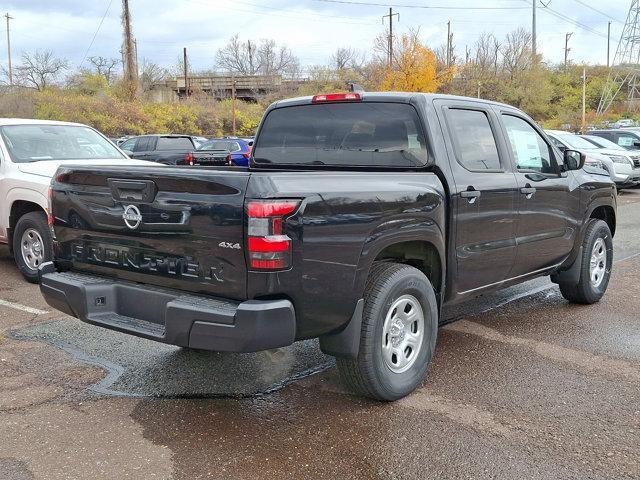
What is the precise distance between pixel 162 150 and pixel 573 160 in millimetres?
15066

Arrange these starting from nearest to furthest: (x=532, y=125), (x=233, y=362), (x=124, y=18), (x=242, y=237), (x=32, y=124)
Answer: (x=242, y=237)
(x=233, y=362)
(x=532, y=125)
(x=32, y=124)
(x=124, y=18)

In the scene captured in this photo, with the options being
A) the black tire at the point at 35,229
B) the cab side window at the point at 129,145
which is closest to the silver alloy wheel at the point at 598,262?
the black tire at the point at 35,229

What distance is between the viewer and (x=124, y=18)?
41219 mm

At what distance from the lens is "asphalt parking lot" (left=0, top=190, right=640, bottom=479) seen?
324 cm

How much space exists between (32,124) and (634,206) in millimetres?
13061

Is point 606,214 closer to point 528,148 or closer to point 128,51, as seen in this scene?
point 528,148

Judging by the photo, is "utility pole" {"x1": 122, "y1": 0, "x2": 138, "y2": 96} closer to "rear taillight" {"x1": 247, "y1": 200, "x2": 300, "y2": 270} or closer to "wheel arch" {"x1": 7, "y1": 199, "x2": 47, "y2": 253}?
"wheel arch" {"x1": 7, "y1": 199, "x2": 47, "y2": 253}

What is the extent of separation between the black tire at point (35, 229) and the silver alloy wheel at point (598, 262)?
18.3 ft

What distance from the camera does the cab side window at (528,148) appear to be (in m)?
5.22

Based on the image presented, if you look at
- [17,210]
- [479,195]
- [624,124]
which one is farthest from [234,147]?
[624,124]

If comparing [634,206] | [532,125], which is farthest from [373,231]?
[634,206]

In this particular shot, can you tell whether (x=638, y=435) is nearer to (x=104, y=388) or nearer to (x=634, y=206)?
(x=104, y=388)

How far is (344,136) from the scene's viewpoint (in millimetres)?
4652

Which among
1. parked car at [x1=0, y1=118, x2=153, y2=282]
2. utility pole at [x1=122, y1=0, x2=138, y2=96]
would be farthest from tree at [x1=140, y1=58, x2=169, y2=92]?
parked car at [x1=0, y1=118, x2=153, y2=282]
